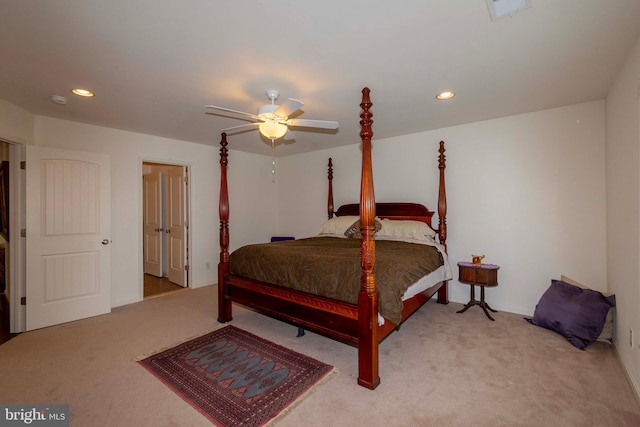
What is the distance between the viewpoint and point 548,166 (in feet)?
11.3

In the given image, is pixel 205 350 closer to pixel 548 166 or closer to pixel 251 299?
pixel 251 299

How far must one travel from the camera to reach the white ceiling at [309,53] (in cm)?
169

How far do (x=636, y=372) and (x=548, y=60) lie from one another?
238cm

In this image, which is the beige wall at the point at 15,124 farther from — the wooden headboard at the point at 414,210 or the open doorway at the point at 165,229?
the wooden headboard at the point at 414,210

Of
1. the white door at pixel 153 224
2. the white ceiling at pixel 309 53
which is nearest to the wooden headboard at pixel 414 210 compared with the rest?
the white ceiling at pixel 309 53

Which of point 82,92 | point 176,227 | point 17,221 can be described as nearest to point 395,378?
point 82,92

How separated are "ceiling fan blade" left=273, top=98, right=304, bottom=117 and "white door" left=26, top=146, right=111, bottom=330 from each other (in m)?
2.79

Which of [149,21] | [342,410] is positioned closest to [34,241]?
[149,21]

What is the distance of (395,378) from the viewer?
2.29 m

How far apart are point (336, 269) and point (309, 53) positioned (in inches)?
67.6

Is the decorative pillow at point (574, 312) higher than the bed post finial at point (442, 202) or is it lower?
lower

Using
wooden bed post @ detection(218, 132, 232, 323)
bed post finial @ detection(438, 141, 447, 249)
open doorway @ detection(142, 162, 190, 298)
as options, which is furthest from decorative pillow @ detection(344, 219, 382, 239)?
open doorway @ detection(142, 162, 190, 298)

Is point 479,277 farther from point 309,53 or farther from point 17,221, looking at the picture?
point 17,221

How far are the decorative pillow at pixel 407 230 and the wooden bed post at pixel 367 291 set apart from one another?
6.00 ft
